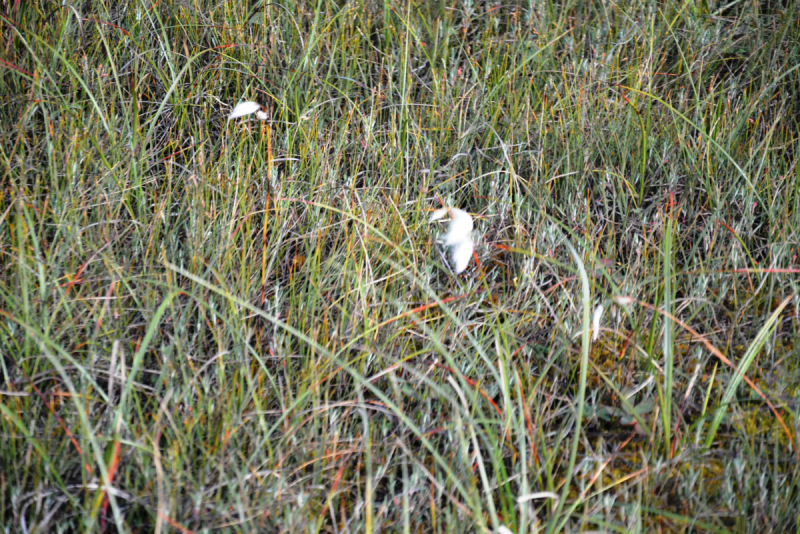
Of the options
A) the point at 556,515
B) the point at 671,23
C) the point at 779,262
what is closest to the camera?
the point at 556,515

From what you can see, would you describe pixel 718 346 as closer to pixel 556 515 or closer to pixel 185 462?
pixel 556 515

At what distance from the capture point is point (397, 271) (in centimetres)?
143

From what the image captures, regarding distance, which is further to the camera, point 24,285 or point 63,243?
point 63,243

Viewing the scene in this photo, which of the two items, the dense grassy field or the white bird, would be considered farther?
the white bird

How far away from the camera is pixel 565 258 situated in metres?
1.51

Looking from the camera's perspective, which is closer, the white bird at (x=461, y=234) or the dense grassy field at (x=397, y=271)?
the dense grassy field at (x=397, y=271)

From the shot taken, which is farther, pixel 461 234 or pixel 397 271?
pixel 397 271

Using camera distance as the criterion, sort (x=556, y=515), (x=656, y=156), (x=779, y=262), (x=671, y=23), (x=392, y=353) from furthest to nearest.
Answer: (x=671, y=23)
(x=656, y=156)
(x=779, y=262)
(x=392, y=353)
(x=556, y=515)

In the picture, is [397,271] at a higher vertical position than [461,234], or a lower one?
lower

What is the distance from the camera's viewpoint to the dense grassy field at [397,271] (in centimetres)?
103

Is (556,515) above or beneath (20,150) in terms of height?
beneath

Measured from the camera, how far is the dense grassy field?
1.03 m

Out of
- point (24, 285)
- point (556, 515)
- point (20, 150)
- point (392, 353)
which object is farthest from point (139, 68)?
point (556, 515)

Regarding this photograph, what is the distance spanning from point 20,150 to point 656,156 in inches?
68.5
